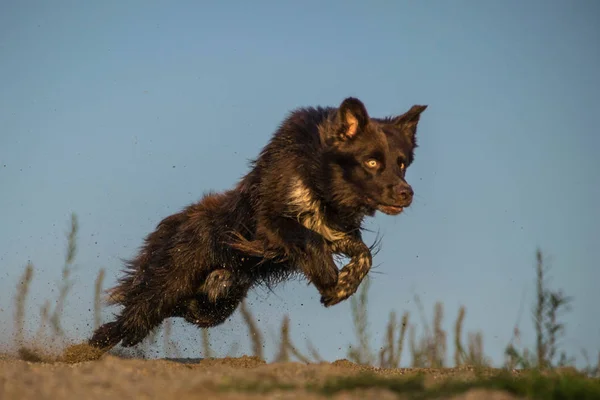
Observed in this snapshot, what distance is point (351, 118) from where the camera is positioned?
27.6 feet

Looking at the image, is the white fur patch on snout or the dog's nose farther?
the white fur patch on snout

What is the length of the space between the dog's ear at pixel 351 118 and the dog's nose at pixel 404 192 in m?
0.78

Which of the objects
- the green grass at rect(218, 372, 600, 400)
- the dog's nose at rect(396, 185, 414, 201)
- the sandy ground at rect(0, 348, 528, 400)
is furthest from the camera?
the dog's nose at rect(396, 185, 414, 201)

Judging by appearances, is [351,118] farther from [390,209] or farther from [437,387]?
[437,387]

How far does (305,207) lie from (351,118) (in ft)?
3.31

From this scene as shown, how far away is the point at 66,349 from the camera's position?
31.2 ft

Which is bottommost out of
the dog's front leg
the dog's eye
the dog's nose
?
the dog's front leg

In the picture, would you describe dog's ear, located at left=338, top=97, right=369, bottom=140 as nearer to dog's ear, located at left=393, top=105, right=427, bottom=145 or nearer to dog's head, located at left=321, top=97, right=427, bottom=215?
dog's head, located at left=321, top=97, right=427, bottom=215

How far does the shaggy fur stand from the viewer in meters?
8.25

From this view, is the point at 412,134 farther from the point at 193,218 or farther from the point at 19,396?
the point at 19,396

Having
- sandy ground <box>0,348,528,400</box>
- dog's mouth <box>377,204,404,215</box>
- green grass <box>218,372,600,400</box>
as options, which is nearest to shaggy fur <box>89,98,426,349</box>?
dog's mouth <box>377,204,404,215</box>

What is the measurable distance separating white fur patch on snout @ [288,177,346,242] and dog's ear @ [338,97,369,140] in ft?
2.16

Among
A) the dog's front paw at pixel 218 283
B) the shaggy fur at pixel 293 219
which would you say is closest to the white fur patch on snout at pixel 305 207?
the shaggy fur at pixel 293 219

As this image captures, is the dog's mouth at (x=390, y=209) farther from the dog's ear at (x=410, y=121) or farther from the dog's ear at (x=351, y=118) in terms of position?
the dog's ear at (x=410, y=121)
